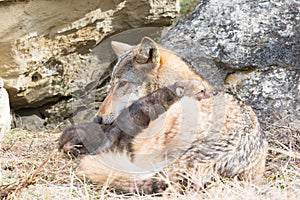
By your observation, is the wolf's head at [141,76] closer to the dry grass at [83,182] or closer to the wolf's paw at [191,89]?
the wolf's paw at [191,89]

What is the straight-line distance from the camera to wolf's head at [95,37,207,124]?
16.1 feet

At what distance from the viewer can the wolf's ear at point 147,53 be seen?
486cm

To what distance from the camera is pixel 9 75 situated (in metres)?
6.94

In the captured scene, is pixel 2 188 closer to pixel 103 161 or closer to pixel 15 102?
pixel 103 161

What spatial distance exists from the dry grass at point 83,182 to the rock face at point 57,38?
0.91m

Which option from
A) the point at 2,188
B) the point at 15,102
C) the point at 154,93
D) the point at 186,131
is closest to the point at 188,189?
the point at 186,131

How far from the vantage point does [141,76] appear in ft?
16.4

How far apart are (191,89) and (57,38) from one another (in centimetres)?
302

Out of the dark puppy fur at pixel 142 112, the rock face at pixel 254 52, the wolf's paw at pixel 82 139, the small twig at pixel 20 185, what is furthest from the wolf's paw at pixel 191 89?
the rock face at pixel 254 52

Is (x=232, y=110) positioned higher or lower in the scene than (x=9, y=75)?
higher

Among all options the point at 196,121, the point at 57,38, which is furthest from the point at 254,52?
the point at 57,38

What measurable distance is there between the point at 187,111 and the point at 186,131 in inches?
6.0

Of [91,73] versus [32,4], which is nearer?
[32,4]

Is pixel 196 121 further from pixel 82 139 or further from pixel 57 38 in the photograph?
pixel 57 38
